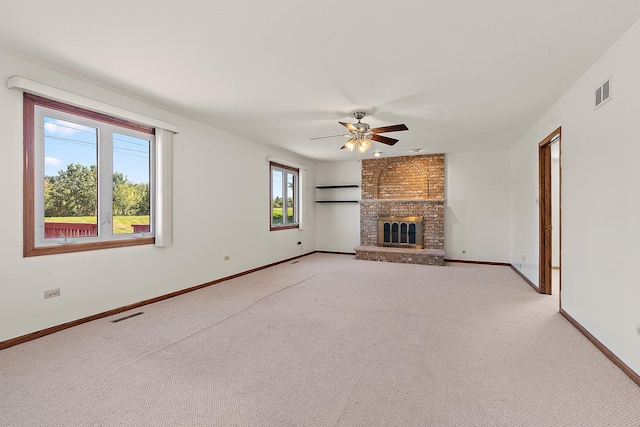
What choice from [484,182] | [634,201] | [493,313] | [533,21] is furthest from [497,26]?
[484,182]

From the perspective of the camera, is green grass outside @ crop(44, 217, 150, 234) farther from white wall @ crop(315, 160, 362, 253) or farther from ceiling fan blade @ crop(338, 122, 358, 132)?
white wall @ crop(315, 160, 362, 253)

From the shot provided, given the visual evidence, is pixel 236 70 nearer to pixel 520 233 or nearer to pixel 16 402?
pixel 16 402

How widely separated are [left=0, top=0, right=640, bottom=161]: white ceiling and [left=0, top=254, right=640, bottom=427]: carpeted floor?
8.29ft

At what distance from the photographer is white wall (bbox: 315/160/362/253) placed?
835 centimetres

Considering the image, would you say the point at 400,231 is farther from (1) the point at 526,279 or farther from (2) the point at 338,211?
(1) the point at 526,279

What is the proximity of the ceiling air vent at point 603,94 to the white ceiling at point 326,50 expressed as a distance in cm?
27

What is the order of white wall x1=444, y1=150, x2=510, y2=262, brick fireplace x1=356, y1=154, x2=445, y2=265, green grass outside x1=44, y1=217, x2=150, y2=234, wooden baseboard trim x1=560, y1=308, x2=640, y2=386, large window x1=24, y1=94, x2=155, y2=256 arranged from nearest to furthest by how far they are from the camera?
wooden baseboard trim x1=560, y1=308, x2=640, y2=386, large window x1=24, y1=94, x2=155, y2=256, green grass outside x1=44, y1=217, x2=150, y2=234, white wall x1=444, y1=150, x2=510, y2=262, brick fireplace x1=356, y1=154, x2=445, y2=265

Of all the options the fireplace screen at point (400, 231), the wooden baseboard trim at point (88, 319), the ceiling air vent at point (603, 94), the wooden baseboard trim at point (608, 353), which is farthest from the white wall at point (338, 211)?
the ceiling air vent at point (603, 94)

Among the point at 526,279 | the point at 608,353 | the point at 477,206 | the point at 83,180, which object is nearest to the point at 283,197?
the point at 83,180

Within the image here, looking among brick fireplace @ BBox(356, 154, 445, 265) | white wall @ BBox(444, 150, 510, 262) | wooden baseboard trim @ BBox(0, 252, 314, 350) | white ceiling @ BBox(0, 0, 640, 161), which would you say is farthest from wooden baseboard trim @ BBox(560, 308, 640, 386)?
wooden baseboard trim @ BBox(0, 252, 314, 350)

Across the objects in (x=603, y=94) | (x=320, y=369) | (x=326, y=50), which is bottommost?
(x=320, y=369)

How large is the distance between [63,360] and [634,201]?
14.8 feet

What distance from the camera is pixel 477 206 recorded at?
7.07m

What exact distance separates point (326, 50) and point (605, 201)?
2.69 metres
